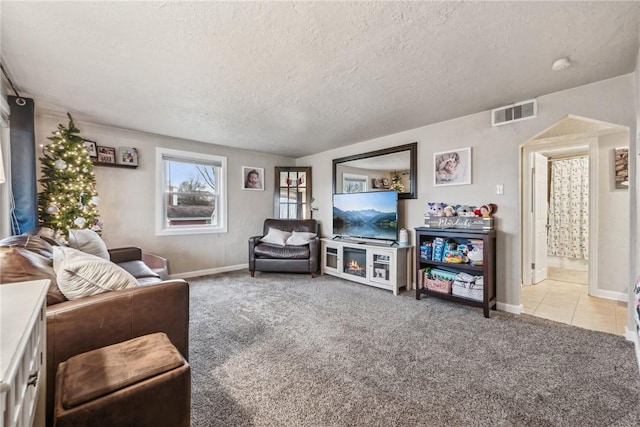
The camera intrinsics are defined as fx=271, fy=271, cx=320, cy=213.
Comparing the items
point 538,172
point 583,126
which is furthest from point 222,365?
point 538,172

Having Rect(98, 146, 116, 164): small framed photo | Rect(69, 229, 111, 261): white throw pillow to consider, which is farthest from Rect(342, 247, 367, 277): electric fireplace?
Rect(98, 146, 116, 164): small framed photo

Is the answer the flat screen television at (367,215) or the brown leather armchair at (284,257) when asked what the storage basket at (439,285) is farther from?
the brown leather armchair at (284,257)

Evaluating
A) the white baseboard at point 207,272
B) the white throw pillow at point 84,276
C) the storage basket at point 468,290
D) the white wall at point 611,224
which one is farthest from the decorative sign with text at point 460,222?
the white baseboard at point 207,272

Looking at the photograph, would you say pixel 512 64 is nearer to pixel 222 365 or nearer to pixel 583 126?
pixel 583 126

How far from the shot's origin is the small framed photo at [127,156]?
374cm

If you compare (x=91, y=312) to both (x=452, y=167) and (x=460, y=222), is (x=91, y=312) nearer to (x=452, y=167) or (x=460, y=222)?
(x=460, y=222)

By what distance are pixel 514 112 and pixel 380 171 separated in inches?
69.4

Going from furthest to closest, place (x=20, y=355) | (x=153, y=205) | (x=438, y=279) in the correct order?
(x=153, y=205) < (x=438, y=279) < (x=20, y=355)

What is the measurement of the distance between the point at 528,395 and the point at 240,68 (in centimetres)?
295

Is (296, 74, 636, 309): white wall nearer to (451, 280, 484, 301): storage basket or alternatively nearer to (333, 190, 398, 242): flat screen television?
(333, 190, 398, 242): flat screen television

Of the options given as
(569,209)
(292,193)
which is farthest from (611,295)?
(292,193)

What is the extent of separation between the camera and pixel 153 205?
13.2 feet

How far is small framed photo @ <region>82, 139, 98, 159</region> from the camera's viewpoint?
11.3 feet

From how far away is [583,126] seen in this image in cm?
333
